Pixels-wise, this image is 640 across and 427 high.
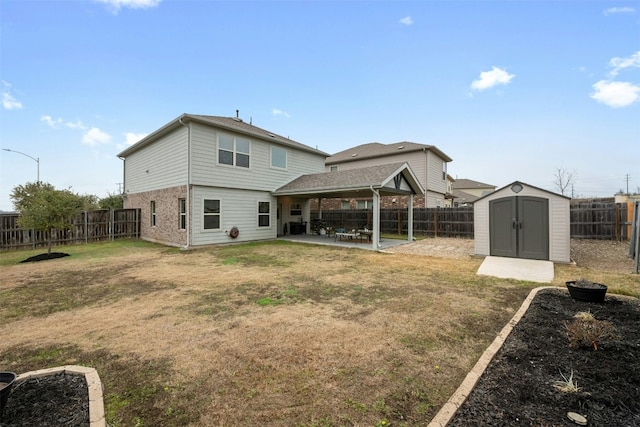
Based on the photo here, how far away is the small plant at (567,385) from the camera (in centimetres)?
222

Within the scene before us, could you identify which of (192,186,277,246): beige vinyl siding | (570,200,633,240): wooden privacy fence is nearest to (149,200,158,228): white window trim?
(192,186,277,246): beige vinyl siding

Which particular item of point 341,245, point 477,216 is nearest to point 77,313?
point 341,245

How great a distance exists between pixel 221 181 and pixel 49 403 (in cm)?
1118

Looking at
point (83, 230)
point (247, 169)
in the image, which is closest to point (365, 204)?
point (247, 169)

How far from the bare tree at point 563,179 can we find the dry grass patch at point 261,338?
4003 cm

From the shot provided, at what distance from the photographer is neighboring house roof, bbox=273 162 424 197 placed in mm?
11489

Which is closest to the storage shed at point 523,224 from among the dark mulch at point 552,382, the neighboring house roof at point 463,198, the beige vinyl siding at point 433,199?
the dark mulch at point 552,382

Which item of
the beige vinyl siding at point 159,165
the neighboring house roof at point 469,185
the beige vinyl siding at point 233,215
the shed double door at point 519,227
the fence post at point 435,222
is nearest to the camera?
the shed double door at point 519,227

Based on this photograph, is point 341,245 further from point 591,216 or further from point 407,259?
point 591,216

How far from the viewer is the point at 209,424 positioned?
1981 mm

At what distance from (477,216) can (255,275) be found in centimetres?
785

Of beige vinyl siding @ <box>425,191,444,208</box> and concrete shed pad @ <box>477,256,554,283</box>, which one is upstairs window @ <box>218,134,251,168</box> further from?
beige vinyl siding @ <box>425,191,444,208</box>

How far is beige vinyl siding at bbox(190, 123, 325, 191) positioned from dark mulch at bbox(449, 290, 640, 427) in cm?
1190

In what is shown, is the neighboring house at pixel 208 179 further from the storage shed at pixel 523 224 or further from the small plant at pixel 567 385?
the small plant at pixel 567 385
